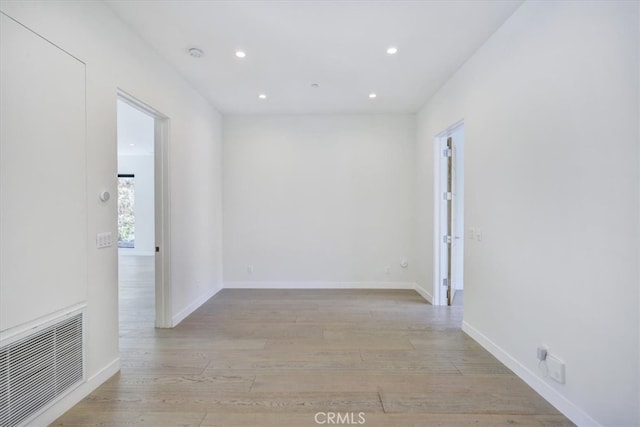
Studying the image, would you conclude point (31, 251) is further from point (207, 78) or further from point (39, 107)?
point (207, 78)

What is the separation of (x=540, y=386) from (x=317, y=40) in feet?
10.7

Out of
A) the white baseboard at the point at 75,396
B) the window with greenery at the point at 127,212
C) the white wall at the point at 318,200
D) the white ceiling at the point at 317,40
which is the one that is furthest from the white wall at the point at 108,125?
the window with greenery at the point at 127,212

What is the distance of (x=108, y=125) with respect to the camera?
2279 mm

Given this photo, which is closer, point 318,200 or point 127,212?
point 318,200

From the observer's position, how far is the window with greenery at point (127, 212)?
876cm

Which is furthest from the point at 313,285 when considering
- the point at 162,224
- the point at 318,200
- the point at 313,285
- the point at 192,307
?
the point at 162,224

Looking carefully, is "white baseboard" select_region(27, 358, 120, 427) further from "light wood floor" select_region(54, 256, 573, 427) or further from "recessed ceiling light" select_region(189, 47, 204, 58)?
"recessed ceiling light" select_region(189, 47, 204, 58)

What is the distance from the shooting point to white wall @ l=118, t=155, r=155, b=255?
8508 millimetres

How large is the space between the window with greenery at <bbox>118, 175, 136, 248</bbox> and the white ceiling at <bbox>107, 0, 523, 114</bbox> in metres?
6.47

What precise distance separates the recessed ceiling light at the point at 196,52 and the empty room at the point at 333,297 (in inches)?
1.0

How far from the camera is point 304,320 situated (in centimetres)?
347

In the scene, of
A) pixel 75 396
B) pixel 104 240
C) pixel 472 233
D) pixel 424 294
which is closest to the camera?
pixel 75 396

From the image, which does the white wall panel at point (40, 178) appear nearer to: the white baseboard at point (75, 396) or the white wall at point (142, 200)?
the white baseboard at point (75, 396)

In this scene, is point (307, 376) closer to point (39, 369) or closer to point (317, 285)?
point (39, 369)
